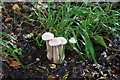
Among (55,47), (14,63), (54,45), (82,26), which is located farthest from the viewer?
(82,26)

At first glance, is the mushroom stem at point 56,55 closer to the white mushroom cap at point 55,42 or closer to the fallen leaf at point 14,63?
the white mushroom cap at point 55,42

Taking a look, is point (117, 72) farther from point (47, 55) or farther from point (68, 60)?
point (47, 55)

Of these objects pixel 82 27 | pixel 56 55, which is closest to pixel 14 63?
pixel 56 55

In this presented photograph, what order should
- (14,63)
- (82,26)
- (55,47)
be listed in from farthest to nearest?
(82,26), (14,63), (55,47)

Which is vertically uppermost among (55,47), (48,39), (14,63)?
(48,39)

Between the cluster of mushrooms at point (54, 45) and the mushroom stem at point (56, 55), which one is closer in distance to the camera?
the cluster of mushrooms at point (54, 45)

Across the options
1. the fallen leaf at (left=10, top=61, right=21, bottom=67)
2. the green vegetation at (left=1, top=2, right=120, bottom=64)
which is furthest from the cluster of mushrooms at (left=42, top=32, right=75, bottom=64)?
the fallen leaf at (left=10, top=61, right=21, bottom=67)

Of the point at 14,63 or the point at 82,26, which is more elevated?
the point at 82,26

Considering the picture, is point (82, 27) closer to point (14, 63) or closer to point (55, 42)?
point (55, 42)

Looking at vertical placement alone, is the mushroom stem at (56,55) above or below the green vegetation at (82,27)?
below

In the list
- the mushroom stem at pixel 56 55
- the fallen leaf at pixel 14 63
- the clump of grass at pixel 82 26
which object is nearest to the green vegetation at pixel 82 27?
the clump of grass at pixel 82 26
